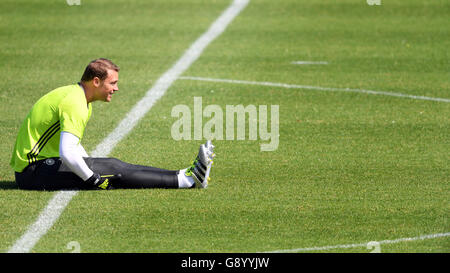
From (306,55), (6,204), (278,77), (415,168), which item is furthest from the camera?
(306,55)

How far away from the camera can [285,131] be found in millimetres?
10258

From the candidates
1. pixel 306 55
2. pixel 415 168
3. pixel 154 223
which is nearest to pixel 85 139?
pixel 154 223

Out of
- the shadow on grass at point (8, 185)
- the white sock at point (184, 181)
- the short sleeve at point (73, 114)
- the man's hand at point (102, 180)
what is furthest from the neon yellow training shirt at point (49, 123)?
the white sock at point (184, 181)

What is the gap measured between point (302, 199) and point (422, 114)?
12.9 feet

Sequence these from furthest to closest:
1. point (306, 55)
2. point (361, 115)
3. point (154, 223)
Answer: point (306, 55) → point (361, 115) → point (154, 223)

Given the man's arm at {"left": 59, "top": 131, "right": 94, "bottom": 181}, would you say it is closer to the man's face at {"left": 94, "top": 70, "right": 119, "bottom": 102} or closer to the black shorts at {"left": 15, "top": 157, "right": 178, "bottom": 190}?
the black shorts at {"left": 15, "top": 157, "right": 178, "bottom": 190}

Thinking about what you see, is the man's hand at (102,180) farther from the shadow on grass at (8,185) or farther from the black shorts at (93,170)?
the shadow on grass at (8,185)

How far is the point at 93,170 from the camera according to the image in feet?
25.5

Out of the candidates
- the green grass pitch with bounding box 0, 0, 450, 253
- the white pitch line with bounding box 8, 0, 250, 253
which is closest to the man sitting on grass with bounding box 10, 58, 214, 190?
the green grass pitch with bounding box 0, 0, 450, 253

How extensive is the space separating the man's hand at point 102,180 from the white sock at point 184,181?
1.87ft

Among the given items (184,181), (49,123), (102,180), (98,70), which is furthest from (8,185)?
A: (184,181)

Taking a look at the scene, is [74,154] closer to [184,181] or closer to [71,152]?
[71,152]

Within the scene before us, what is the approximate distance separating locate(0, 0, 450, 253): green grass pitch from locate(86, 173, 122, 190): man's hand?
105 mm
